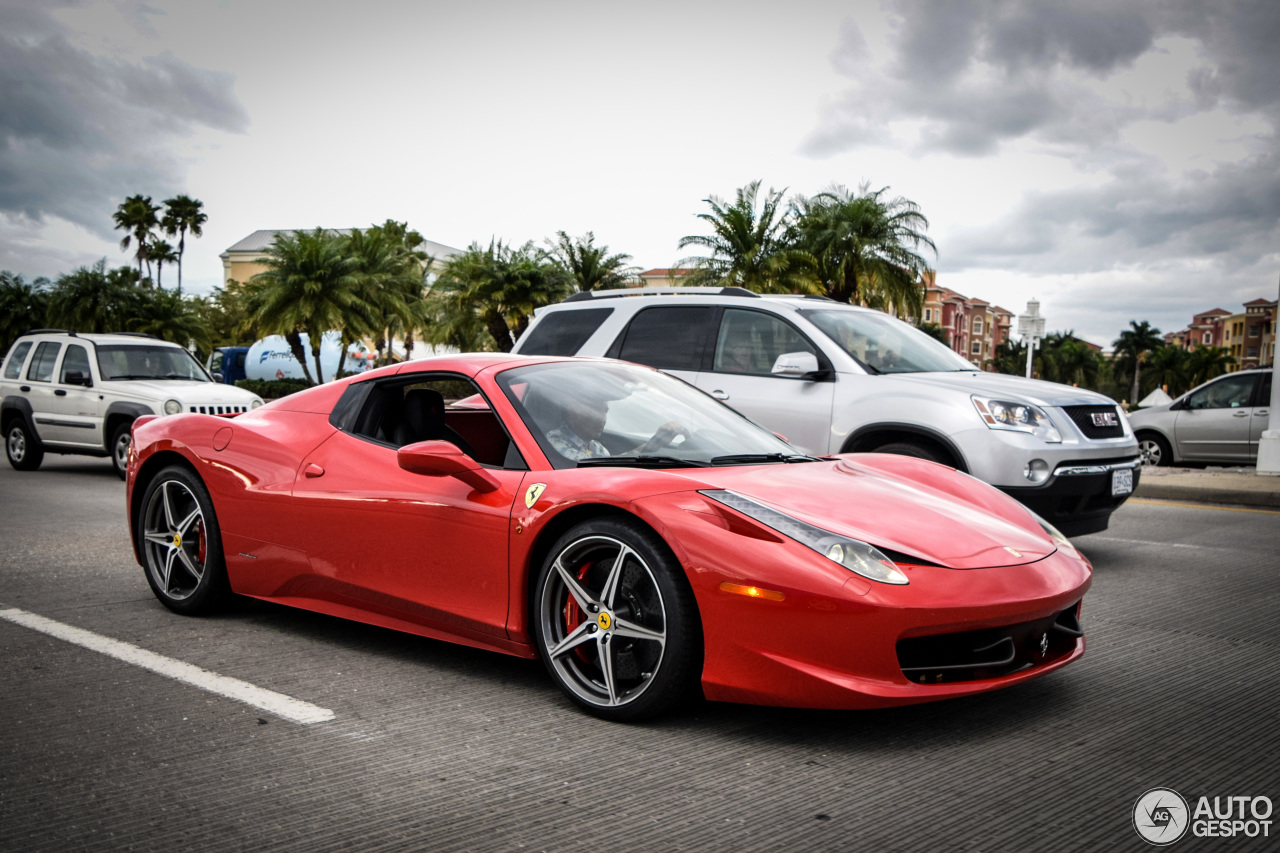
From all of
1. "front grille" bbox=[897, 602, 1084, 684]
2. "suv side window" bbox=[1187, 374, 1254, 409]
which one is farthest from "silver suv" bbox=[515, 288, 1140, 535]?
"suv side window" bbox=[1187, 374, 1254, 409]

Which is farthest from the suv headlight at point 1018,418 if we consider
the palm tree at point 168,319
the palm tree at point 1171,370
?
the palm tree at point 1171,370

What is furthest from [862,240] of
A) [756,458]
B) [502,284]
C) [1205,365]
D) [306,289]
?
[1205,365]

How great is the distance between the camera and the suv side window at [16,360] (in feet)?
43.9

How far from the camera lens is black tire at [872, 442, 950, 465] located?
21.0ft

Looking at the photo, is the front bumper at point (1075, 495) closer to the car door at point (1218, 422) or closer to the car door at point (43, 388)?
the car door at point (1218, 422)

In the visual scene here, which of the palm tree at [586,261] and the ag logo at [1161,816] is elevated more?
the palm tree at [586,261]

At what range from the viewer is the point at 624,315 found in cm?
796

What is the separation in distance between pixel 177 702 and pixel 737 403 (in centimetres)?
452

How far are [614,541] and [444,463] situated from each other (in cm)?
71

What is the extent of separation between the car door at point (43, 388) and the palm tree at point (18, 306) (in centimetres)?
4501

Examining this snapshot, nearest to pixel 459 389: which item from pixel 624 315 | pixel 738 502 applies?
pixel 738 502

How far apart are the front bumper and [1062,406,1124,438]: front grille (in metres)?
0.20

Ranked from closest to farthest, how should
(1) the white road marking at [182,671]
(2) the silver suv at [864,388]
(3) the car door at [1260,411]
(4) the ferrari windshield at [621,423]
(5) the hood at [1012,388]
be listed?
(1) the white road marking at [182,671] < (4) the ferrari windshield at [621,423] < (2) the silver suv at [864,388] < (5) the hood at [1012,388] < (3) the car door at [1260,411]

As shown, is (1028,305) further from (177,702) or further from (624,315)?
(177,702)
